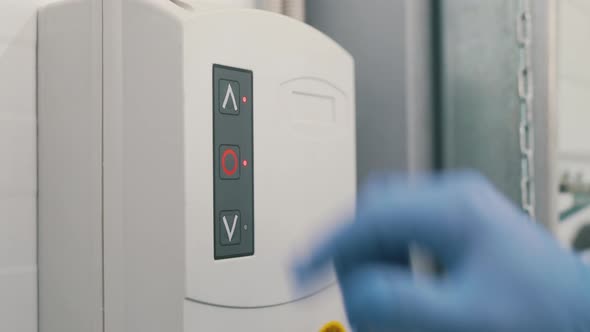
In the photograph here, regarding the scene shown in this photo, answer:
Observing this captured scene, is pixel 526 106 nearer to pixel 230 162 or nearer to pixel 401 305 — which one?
pixel 230 162

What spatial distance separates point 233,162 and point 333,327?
0.36 m

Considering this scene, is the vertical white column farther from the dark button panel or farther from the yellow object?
the yellow object

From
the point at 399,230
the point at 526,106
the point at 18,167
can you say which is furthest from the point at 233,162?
the point at 526,106

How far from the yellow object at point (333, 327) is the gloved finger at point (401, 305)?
2.35 ft

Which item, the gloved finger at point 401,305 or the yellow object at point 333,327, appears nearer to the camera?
the gloved finger at point 401,305

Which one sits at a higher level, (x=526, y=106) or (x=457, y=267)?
(x=526, y=106)

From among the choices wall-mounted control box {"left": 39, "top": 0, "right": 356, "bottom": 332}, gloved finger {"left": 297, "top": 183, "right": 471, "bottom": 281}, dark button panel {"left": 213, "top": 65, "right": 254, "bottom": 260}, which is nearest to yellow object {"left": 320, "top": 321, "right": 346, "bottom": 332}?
wall-mounted control box {"left": 39, "top": 0, "right": 356, "bottom": 332}

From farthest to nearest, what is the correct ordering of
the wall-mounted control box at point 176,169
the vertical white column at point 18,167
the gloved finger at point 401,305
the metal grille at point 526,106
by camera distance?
the metal grille at point 526,106, the vertical white column at point 18,167, the wall-mounted control box at point 176,169, the gloved finger at point 401,305

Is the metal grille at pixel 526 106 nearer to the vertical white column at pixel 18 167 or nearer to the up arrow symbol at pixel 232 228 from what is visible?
the up arrow symbol at pixel 232 228

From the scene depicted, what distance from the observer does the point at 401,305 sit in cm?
34

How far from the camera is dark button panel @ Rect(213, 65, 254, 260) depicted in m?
0.88

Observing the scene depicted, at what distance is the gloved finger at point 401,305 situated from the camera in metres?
0.33

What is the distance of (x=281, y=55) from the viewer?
3.26 ft

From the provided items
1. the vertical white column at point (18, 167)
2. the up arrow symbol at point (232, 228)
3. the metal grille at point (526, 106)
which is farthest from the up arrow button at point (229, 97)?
the metal grille at point (526, 106)
